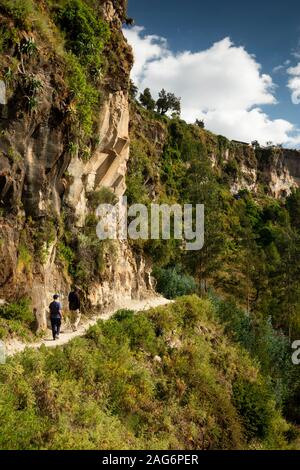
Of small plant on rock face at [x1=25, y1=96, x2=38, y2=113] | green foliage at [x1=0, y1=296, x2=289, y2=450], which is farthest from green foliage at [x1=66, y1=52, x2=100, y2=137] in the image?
green foliage at [x1=0, y1=296, x2=289, y2=450]

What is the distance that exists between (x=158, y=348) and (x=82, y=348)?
5.53m

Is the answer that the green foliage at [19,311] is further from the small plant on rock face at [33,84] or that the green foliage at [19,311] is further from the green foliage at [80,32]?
the green foliage at [80,32]

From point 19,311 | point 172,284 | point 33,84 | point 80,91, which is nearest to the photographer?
point 19,311

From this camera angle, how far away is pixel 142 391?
16.4 m

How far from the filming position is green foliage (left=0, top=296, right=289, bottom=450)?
1127 centimetres

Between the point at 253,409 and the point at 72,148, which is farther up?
the point at 72,148

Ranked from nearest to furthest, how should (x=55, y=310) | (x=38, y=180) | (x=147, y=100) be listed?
(x=55, y=310) < (x=38, y=180) < (x=147, y=100)

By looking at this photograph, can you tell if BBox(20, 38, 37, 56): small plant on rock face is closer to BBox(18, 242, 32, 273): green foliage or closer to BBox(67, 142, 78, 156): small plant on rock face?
BBox(67, 142, 78, 156): small plant on rock face

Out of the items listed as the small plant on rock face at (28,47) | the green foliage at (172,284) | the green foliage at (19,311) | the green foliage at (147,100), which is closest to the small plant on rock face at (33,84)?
the small plant on rock face at (28,47)

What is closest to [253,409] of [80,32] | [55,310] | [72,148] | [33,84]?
[55,310]

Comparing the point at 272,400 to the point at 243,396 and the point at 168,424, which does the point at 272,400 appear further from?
the point at 168,424

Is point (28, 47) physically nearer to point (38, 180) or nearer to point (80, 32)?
point (38, 180)

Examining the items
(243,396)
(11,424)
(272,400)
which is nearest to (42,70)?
(11,424)

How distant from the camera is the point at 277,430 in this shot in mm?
21359
